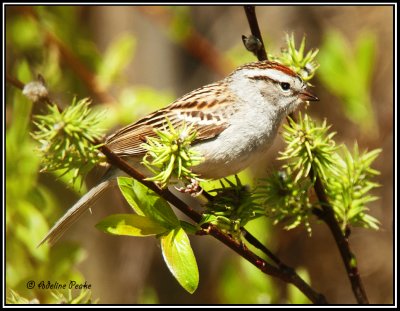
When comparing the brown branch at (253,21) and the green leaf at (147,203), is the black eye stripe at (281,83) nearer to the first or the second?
the brown branch at (253,21)

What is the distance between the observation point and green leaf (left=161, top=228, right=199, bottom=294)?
1.25m

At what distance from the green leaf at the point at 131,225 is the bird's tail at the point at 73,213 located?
19.5 inches

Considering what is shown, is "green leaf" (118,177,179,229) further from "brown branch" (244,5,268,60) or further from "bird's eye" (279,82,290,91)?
"bird's eye" (279,82,290,91)

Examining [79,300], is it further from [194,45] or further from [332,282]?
[332,282]

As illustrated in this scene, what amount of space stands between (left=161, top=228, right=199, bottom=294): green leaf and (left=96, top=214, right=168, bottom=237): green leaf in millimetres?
33

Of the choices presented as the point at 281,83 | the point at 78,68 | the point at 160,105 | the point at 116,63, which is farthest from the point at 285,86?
the point at 78,68

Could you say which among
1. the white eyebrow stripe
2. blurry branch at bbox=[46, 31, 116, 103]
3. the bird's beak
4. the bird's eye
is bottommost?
blurry branch at bbox=[46, 31, 116, 103]

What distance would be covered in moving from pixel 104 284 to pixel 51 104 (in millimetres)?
1899

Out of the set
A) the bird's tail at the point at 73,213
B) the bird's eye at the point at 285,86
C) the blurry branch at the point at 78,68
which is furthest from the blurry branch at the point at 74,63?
Answer: the bird's eye at the point at 285,86

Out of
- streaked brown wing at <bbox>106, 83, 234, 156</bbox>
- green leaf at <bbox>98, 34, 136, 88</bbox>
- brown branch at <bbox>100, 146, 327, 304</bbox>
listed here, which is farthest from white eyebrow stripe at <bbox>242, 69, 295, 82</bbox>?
brown branch at <bbox>100, 146, 327, 304</bbox>

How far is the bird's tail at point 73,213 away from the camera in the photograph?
178 cm

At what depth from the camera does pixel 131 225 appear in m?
1.32

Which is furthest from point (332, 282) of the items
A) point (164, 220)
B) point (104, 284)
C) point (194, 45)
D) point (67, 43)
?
point (164, 220)

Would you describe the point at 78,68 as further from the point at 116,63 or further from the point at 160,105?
the point at 160,105
